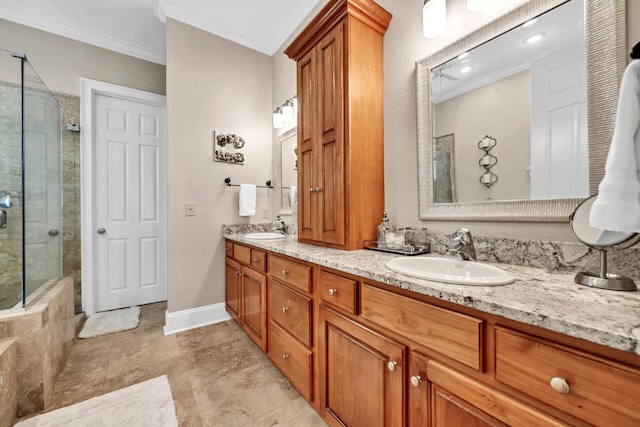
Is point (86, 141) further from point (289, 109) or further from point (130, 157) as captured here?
point (289, 109)

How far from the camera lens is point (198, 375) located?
1680 millimetres

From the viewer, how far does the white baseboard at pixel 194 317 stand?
7.58ft

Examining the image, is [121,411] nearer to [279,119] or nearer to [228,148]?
[228,148]

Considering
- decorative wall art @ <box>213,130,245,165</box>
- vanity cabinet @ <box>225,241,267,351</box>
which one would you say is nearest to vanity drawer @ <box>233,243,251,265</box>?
vanity cabinet @ <box>225,241,267,351</box>

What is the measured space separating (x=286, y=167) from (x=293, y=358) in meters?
1.76

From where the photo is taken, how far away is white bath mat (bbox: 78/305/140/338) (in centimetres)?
229

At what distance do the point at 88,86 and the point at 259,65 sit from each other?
5.59ft

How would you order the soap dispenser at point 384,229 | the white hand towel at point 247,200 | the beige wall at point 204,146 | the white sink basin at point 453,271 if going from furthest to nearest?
the white hand towel at point 247,200 → the beige wall at point 204,146 → the soap dispenser at point 384,229 → the white sink basin at point 453,271

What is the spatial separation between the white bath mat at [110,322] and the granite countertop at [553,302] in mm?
2544

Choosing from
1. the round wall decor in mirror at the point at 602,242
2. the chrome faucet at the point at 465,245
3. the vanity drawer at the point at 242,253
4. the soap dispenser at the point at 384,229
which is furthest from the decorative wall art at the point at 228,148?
the round wall decor in mirror at the point at 602,242

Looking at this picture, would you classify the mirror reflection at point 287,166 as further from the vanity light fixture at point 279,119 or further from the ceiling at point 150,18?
the ceiling at point 150,18

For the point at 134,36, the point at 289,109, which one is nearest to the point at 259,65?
the point at 289,109

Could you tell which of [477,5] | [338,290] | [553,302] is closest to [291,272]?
[338,290]

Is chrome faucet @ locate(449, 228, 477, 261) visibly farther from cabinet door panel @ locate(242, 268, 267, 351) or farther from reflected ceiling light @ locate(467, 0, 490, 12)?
cabinet door panel @ locate(242, 268, 267, 351)
